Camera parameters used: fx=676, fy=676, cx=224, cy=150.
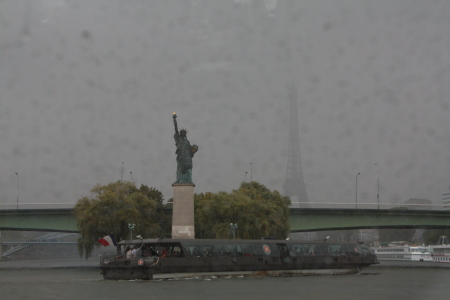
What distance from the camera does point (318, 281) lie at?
50875mm

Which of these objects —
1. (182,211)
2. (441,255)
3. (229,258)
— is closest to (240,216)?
(182,211)

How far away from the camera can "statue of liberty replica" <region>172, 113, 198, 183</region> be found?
65.9 metres

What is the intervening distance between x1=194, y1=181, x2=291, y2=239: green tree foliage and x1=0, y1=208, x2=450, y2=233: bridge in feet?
14.3

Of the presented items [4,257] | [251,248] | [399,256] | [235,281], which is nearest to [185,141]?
[251,248]

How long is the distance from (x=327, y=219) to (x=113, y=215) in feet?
84.9

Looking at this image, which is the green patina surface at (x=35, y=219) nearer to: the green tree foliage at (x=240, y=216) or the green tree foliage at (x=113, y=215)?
the green tree foliage at (x=113, y=215)

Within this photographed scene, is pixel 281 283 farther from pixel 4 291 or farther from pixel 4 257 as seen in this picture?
pixel 4 257

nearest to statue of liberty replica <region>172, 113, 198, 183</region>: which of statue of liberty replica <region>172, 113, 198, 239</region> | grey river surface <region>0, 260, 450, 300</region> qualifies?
statue of liberty replica <region>172, 113, 198, 239</region>

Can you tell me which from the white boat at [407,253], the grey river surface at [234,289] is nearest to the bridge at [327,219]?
the grey river surface at [234,289]

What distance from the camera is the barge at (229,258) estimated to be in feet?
161

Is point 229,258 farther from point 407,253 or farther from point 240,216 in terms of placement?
point 407,253

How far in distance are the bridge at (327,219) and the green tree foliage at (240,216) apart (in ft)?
14.3

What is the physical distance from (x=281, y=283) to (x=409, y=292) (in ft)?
30.6

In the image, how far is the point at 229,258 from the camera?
54344 mm
